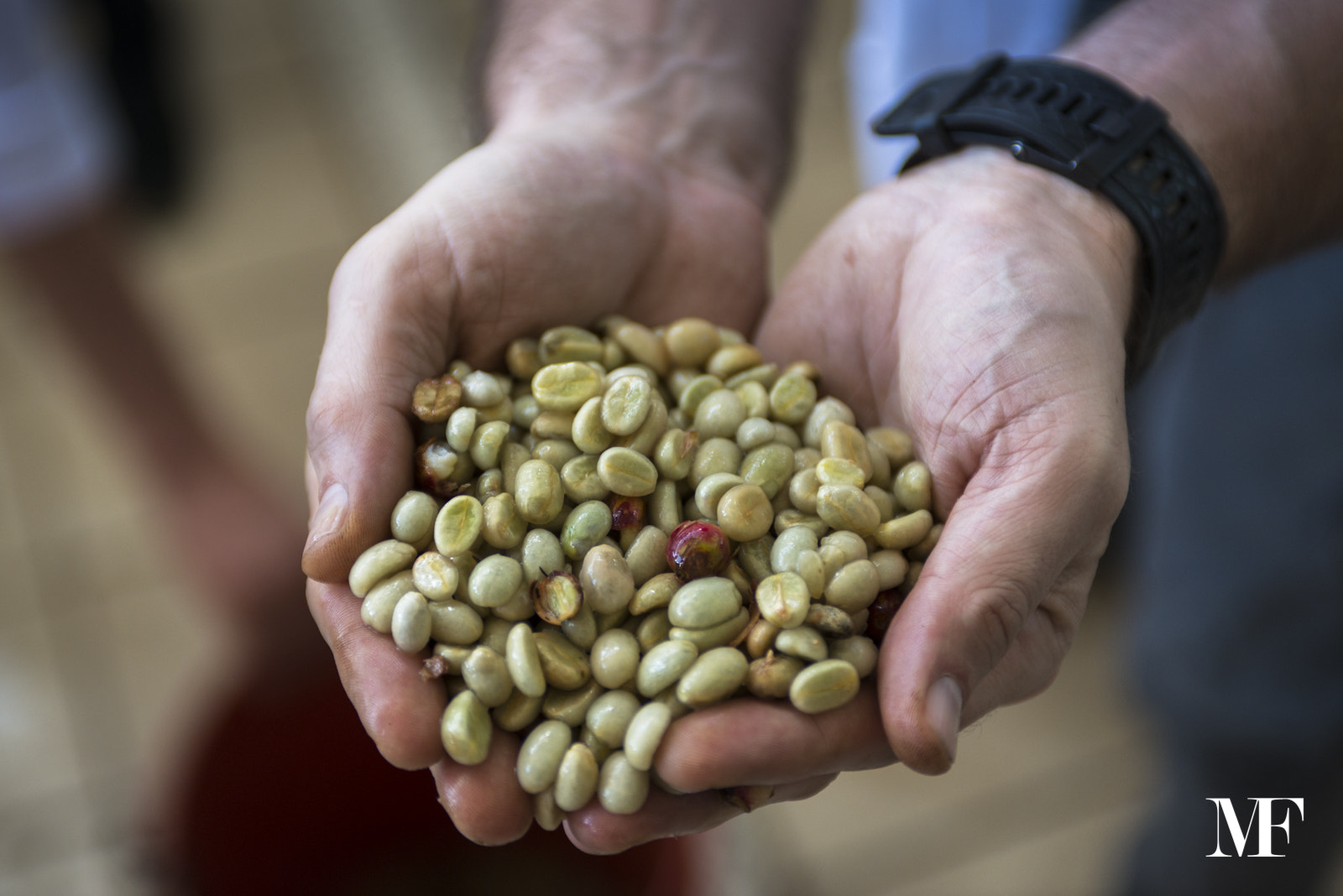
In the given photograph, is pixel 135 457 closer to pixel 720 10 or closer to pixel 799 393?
pixel 720 10

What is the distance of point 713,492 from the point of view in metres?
0.89

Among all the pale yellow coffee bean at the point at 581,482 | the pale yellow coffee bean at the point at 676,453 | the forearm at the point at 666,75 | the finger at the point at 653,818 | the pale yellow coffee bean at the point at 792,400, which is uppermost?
the forearm at the point at 666,75

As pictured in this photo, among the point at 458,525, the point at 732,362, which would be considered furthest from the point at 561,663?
the point at 732,362

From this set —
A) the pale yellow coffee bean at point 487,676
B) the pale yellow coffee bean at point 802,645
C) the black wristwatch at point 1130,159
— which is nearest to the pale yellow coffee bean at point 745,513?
the pale yellow coffee bean at point 802,645

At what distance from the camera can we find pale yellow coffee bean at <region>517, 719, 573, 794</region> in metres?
0.77

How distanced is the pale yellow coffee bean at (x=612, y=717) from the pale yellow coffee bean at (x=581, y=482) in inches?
7.0

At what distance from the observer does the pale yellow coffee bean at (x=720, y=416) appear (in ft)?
3.14

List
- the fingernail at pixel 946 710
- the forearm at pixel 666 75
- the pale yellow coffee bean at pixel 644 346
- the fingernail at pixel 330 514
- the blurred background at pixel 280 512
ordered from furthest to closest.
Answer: the blurred background at pixel 280 512 → the forearm at pixel 666 75 → the pale yellow coffee bean at pixel 644 346 → the fingernail at pixel 330 514 → the fingernail at pixel 946 710

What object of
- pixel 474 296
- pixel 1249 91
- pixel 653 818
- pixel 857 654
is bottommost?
pixel 653 818

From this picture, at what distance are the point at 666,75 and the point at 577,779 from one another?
0.90m

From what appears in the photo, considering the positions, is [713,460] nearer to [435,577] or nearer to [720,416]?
[720,416]

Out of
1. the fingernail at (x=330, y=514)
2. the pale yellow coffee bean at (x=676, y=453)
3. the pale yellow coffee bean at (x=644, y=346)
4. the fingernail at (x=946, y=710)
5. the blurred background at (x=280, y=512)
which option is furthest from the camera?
the blurred background at (x=280, y=512)

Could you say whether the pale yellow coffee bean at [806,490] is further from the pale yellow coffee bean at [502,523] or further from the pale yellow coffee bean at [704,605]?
the pale yellow coffee bean at [502,523]

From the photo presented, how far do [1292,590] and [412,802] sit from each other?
1.22 m
